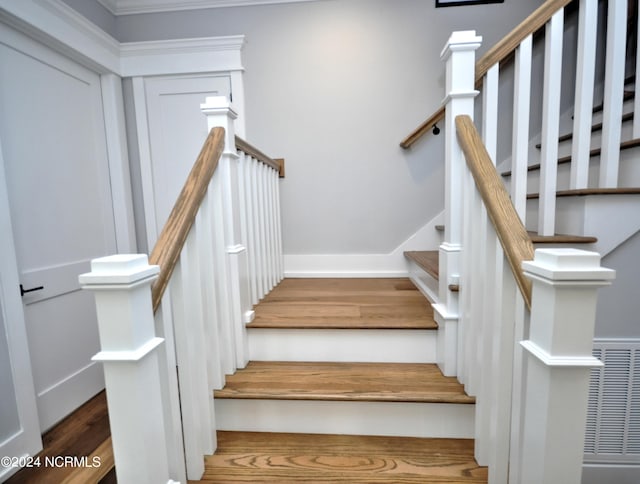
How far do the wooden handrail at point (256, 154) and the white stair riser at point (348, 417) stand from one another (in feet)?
3.77

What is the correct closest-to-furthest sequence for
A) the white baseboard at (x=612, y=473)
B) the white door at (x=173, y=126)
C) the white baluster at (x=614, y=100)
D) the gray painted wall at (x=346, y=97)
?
1. the white baluster at (x=614, y=100)
2. the white baseboard at (x=612, y=473)
3. the gray painted wall at (x=346, y=97)
4. the white door at (x=173, y=126)

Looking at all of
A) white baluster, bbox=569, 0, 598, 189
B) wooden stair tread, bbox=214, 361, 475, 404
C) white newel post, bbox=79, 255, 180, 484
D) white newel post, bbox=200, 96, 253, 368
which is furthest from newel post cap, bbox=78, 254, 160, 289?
white baluster, bbox=569, 0, 598, 189

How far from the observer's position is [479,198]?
1075 millimetres

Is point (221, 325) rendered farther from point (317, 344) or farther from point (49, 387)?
point (49, 387)

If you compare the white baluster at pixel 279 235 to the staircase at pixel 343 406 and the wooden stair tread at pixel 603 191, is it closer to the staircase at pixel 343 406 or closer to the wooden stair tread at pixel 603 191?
the staircase at pixel 343 406

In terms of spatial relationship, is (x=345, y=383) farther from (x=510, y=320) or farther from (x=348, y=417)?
(x=510, y=320)

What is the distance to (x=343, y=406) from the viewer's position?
1287 mm

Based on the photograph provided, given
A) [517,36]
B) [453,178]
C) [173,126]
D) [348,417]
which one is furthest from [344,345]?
[173,126]

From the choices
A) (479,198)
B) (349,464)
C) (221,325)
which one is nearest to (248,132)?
(221,325)

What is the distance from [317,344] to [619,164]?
168cm

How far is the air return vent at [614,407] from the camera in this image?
1.50 metres

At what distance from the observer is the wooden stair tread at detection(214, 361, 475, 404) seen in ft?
4.08

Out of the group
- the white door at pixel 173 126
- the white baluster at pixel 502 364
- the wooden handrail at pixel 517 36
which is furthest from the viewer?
the white door at pixel 173 126

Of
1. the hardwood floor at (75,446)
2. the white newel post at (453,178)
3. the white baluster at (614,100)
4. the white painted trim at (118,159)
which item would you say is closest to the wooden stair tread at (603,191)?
the white baluster at (614,100)
